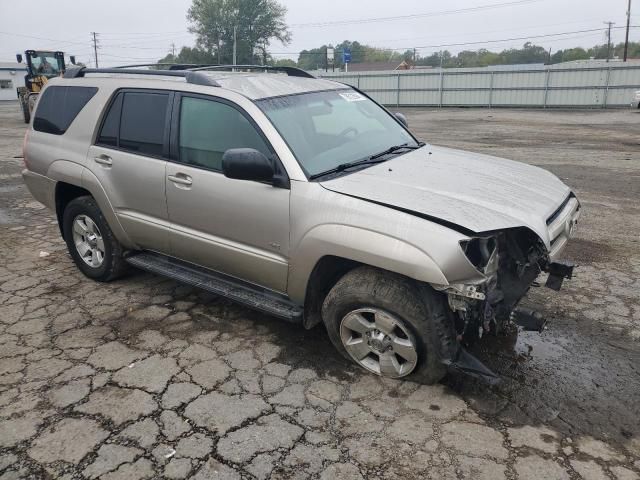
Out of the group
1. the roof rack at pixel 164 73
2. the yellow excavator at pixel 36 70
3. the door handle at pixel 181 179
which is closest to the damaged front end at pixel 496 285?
the door handle at pixel 181 179

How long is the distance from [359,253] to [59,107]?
3395 mm

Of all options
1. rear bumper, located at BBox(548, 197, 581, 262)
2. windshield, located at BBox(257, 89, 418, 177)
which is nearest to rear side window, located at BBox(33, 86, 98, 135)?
windshield, located at BBox(257, 89, 418, 177)

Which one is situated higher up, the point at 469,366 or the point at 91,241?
the point at 91,241

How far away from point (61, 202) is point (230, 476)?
11.4ft

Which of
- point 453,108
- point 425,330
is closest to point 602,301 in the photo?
point 425,330

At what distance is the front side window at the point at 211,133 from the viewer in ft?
11.7

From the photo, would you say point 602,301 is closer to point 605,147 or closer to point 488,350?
point 488,350

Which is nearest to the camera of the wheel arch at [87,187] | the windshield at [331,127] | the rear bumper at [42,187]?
the windshield at [331,127]

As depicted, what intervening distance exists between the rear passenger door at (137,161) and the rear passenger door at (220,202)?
133 mm

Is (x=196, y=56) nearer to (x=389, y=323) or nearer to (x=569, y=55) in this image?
(x=569, y=55)

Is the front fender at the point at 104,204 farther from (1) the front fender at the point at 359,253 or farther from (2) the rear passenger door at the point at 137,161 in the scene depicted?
(1) the front fender at the point at 359,253

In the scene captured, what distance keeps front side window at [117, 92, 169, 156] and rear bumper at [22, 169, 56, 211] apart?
1.07m

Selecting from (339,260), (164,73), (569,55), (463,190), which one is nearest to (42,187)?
(164,73)

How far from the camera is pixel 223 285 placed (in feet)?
12.7
